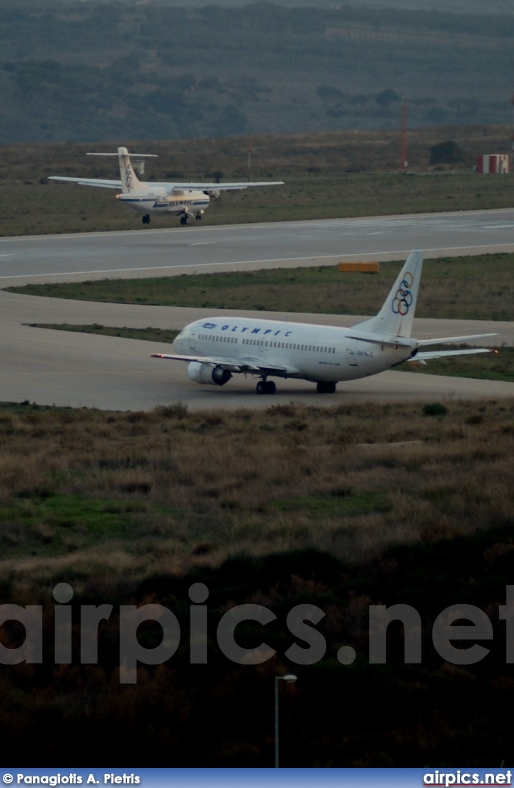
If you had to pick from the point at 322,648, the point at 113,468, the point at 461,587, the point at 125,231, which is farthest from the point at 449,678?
the point at 125,231

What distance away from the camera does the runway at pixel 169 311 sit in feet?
163

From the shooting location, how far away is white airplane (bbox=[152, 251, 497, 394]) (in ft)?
156

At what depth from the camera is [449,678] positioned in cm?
1549

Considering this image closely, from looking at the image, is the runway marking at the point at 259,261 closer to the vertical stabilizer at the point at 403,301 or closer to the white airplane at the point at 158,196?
the white airplane at the point at 158,196

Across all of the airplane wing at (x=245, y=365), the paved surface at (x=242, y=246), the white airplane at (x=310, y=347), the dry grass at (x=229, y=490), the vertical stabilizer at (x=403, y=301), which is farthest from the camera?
the paved surface at (x=242, y=246)

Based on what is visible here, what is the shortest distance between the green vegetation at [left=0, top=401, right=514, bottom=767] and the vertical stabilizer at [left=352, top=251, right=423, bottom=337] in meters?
11.4

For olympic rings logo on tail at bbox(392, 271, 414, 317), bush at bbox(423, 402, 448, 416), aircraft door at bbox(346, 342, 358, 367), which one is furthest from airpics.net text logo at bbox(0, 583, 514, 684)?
aircraft door at bbox(346, 342, 358, 367)

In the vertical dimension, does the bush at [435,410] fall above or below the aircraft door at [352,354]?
below

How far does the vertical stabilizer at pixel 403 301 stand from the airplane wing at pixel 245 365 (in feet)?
14.8

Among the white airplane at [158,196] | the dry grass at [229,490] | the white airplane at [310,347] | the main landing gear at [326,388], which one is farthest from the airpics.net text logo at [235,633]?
the white airplane at [158,196]

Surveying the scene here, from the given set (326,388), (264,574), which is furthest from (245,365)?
(264,574)

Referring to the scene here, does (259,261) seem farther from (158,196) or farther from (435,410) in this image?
(435,410)

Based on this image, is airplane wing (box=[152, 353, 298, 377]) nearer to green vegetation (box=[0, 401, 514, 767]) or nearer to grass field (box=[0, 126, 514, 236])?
green vegetation (box=[0, 401, 514, 767])

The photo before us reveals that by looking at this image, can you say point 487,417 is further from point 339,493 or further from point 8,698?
point 8,698
